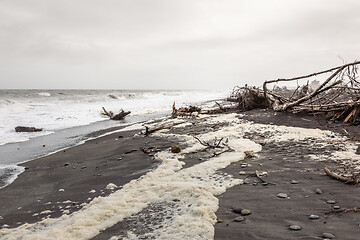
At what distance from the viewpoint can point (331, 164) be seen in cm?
319

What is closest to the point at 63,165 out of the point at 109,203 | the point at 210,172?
the point at 109,203

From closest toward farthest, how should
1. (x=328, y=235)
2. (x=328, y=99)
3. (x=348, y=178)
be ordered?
(x=328, y=235)
(x=348, y=178)
(x=328, y=99)

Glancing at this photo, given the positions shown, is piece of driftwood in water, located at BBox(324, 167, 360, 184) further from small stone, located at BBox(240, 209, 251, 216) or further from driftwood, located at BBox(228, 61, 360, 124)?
driftwood, located at BBox(228, 61, 360, 124)

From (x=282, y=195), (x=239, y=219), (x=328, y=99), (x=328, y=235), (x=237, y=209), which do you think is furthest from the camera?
(x=328, y=99)

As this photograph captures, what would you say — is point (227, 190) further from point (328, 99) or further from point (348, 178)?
point (328, 99)

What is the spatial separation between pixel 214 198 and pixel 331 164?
72.3 inches

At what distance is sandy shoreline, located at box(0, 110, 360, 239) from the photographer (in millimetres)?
1935

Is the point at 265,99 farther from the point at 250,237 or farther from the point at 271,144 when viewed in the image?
the point at 250,237

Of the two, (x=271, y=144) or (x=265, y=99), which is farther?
(x=265, y=99)

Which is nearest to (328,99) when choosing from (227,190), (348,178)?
(348,178)

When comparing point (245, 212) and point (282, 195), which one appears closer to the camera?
point (245, 212)

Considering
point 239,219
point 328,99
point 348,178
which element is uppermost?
point 328,99

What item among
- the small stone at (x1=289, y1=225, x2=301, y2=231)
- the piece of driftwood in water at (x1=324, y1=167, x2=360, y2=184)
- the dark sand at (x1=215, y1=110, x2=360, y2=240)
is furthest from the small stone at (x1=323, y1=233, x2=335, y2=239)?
the piece of driftwood in water at (x1=324, y1=167, x2=360, y2=184)

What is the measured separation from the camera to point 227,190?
266 centimetres
